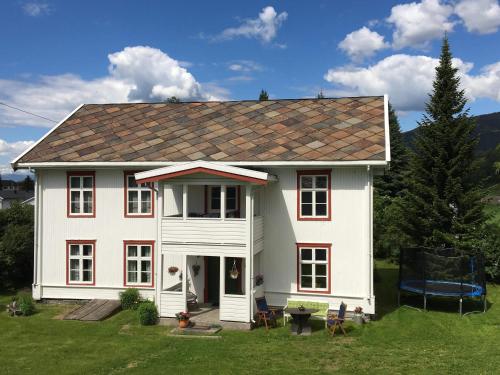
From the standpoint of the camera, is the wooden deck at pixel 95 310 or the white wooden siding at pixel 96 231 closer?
the wooden deck at pixel 95 310

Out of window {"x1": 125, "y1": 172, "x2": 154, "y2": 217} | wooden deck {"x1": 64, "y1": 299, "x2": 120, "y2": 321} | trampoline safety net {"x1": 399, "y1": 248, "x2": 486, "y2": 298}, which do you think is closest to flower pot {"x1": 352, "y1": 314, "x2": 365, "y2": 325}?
trampoline safety net {"x1": 399, "y1": 248, "x2": 486, "y2": 298}

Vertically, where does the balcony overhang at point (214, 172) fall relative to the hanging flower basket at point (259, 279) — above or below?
above

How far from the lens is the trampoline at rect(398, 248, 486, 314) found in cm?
1652

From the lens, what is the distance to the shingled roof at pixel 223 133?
659 inches

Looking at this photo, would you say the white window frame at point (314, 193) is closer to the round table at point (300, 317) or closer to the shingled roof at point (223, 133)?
the shingled roof at point (223, 133)

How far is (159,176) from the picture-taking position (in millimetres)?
15531

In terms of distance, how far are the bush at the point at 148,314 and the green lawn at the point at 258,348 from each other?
326 mm

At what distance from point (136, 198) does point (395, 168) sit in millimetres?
32183

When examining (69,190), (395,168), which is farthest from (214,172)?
(395,168)

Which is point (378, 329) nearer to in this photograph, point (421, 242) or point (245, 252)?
point (245, 252)

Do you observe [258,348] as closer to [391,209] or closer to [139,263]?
[139,263]

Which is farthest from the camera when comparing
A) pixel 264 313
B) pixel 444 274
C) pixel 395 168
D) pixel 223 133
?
pixel 395 168

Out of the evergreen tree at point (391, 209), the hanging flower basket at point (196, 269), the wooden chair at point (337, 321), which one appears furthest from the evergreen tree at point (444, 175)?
the hanging flower basket at point (196, 269)

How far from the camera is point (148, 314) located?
50.5 feet
